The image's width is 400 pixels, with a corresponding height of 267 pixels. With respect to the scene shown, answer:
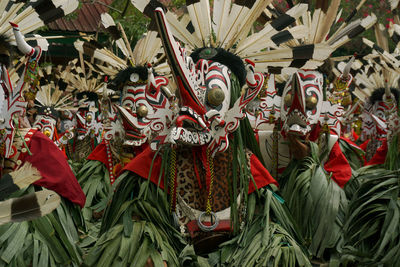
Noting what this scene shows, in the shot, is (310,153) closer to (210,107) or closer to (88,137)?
(210,107)

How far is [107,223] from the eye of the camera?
3.67m

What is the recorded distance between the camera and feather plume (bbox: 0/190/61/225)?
2.44 meters

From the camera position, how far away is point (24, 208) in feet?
8.11

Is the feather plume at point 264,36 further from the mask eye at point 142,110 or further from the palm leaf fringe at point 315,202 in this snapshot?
the mask eye at point 142,110

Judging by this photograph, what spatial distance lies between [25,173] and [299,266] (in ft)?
4.96

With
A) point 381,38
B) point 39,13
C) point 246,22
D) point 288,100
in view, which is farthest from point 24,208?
point 381,38

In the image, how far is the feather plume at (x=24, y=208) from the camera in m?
2.44

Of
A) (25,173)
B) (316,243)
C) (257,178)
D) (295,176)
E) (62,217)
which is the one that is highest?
(25,173)

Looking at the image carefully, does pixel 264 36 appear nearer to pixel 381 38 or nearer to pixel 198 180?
pixel 198 180

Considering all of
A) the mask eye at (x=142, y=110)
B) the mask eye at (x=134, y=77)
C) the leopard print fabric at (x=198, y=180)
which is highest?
the mask eye at (x=134, y=77)

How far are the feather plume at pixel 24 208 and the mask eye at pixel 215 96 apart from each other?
1367 millimetres

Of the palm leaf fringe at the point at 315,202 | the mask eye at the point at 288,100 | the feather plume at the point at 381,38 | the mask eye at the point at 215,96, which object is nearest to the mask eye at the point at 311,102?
the mask eye at the point at 288,100

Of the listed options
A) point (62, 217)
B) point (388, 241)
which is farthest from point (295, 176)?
point (62, 217)

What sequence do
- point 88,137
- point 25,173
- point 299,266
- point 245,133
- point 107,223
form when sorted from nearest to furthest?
1. point 25,173
2. point 299,266
3. point 107,223
4. point 245,133
5. point 88,137
